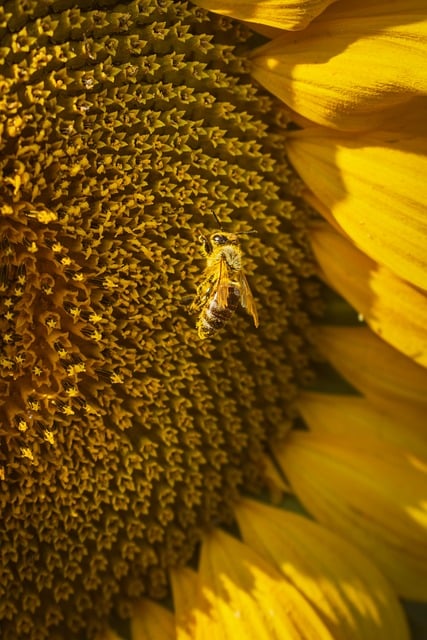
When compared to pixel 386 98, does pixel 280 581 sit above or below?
below

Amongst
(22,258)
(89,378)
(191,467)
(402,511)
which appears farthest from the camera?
(402,511)

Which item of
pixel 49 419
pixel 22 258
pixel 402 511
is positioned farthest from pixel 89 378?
pixel 402 511

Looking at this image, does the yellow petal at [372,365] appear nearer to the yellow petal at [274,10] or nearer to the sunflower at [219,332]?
the sunflower at [219,332]

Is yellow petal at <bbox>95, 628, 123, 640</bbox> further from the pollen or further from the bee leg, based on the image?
the bee leg

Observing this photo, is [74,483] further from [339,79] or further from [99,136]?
[339,79]

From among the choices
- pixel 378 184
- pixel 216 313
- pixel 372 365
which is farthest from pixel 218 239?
pixel 372 365

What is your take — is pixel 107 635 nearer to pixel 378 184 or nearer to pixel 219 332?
pixel 219 332

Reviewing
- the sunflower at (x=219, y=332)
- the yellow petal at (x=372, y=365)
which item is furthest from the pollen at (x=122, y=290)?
the yellow petal at (x=372, y=365)
